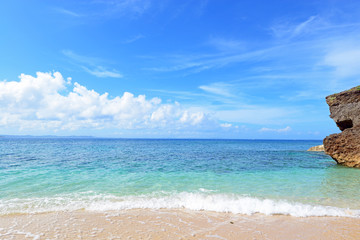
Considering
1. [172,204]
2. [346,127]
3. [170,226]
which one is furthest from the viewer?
[346,127]

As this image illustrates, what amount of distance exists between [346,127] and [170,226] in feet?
76.8

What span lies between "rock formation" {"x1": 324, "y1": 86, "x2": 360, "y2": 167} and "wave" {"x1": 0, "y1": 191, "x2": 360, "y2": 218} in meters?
14.0

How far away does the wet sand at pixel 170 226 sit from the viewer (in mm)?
5873

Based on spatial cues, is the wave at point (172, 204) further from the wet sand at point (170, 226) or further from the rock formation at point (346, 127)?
the rock formation at point (346, 127)

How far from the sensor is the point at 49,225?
21.1 ft

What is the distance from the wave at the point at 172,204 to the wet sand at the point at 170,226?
414 millimetres

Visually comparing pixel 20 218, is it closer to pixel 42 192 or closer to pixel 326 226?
pixel 42 192

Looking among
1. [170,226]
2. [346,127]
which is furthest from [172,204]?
[346,127]

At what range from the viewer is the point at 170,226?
6.52m

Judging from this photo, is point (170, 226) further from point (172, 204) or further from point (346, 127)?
point (346, 127)

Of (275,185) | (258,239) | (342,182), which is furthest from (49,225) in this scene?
(342,182)

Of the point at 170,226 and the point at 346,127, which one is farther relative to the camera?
the point at 346,127

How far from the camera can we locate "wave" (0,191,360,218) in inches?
305

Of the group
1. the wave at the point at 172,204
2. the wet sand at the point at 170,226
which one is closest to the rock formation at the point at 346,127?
the wave at the point at 172,204
